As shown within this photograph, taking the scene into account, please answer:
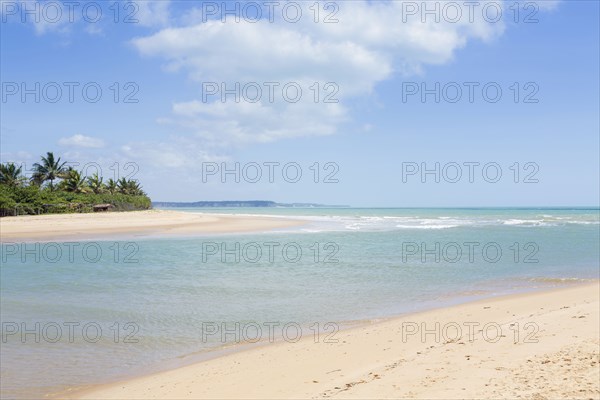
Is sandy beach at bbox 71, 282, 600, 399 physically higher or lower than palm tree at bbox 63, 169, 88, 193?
lower

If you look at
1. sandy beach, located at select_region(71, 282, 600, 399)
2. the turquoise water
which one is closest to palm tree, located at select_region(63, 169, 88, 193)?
the turquoise water

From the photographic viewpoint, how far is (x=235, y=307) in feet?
42.9

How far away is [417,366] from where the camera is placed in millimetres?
6973

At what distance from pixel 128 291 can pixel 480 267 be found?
15.6 m

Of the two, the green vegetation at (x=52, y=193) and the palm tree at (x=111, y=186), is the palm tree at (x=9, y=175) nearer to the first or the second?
the green vegetation at (x=52, y=193)

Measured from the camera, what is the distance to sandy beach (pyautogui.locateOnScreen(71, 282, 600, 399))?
585cm

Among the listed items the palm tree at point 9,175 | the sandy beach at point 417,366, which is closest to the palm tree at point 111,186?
the palm tree at point 9,175

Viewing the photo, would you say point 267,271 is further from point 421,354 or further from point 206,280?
point 421,354

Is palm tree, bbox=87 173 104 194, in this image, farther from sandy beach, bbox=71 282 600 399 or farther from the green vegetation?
sandy beach, bbox=71 282 600 399

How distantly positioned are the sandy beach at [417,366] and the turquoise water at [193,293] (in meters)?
1.06

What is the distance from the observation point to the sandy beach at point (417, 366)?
230 inches

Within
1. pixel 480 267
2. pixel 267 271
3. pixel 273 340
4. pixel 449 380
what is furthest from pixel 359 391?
pixel 480 267

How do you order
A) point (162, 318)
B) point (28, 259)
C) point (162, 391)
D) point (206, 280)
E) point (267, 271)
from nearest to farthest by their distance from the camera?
point (162, 391) → point (162, 318) → point (206, 280) → point (267, 271) → point (28, 259)

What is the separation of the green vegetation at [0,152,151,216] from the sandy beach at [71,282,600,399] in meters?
58.5
